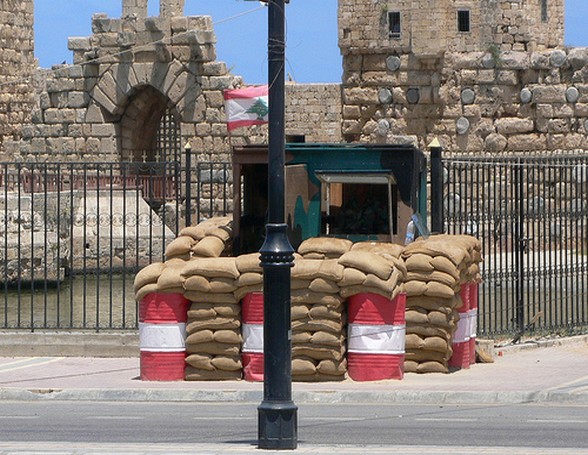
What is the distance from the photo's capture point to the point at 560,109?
33.3 metres

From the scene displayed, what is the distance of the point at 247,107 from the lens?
83.9 feet

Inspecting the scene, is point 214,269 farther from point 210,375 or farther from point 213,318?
point 210,375

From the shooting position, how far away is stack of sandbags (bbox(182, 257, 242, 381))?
15.6 meters

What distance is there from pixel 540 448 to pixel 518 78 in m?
22.4

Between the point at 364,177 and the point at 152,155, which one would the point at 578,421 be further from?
the point at 152,155

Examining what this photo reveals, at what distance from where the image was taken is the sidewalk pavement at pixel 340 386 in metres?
14.9

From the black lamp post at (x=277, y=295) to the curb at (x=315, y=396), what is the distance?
294 cm

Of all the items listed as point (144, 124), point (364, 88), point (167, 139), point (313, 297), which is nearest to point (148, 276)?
point (313, 297)

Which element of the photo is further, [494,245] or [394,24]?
[394,24]

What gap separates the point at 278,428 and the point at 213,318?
400 cm

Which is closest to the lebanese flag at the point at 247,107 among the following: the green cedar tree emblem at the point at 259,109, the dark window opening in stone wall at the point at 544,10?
the green cedar tree emblem at the point at 259,109

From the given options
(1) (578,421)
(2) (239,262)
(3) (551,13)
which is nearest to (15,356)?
(2) (239,262)

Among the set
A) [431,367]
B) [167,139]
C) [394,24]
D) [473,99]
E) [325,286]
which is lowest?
[431,367]

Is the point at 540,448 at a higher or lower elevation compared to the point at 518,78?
lower
